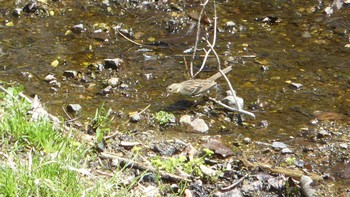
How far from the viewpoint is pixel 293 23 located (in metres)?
Answer: 9.95

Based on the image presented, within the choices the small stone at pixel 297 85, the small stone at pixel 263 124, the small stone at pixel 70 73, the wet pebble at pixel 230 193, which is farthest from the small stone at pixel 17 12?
the wet pebble at pixel 230 193

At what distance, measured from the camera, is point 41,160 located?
17.2ft

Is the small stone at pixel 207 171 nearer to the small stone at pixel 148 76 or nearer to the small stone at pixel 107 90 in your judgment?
the small stone at pixel 107 90

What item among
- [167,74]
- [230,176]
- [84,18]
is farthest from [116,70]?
[230,176]

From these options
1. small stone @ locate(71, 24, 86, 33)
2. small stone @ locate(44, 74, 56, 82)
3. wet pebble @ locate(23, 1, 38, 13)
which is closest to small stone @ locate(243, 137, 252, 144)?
small stone @ locate(44, 74, 56, 82)

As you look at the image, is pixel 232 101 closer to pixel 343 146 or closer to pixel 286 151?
pixel 286 151

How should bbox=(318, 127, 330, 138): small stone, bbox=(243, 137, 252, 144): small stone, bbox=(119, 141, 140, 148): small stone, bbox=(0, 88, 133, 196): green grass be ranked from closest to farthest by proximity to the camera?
bbox=(0, 88, 133, 196): green grass → bbox=(119, 141, 140, 148): small stone → bbox=(243, 137, 252, 144): small stone → bbox=(318, 127, 330, 138): small stone

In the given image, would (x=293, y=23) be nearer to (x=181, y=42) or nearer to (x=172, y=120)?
(x=181, y=42)

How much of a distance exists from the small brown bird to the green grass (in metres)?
1.84

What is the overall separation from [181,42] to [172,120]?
2.22 m

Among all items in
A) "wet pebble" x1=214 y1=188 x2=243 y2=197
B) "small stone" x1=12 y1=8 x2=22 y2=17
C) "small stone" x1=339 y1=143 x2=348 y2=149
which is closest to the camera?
"wet pebble" x1=214 y1=188 x2=243 y2=197

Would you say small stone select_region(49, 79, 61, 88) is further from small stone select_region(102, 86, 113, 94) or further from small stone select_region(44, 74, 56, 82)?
small stone select_region(102, 86, 113, 94)

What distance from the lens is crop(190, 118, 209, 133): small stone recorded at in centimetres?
722

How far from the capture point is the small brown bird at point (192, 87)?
301 inches
